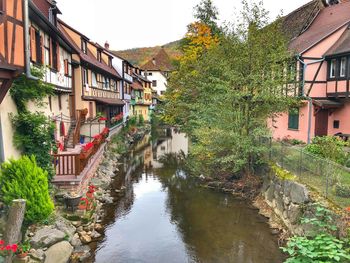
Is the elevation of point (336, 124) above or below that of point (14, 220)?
above

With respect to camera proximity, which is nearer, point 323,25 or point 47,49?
point 47,49

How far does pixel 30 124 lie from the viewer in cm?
1059

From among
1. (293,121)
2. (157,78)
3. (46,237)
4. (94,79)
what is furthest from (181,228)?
(157,78)

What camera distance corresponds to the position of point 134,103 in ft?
162

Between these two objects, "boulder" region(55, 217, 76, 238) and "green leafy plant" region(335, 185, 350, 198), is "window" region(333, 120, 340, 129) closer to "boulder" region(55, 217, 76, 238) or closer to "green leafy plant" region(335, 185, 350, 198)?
"green leafy plant" region(335, 185, 350, 198)

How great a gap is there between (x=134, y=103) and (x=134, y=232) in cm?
3910

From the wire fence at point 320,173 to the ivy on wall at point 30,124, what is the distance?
405 inches

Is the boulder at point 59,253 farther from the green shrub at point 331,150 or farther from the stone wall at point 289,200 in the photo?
the green shrub at point 331,150

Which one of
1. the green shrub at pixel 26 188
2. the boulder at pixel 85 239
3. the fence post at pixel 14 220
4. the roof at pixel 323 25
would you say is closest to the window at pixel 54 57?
the green shrub at pixel 26 188

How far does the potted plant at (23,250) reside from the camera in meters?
7.96

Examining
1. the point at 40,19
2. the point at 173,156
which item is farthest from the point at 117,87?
the point at 40,19

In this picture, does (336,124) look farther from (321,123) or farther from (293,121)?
(293,121)

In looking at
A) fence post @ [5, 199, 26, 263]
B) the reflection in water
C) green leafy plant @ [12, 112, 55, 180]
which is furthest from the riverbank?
green leafy plant @ [12, 112, 55, 180]

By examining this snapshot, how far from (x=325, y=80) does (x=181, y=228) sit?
14125 mm
